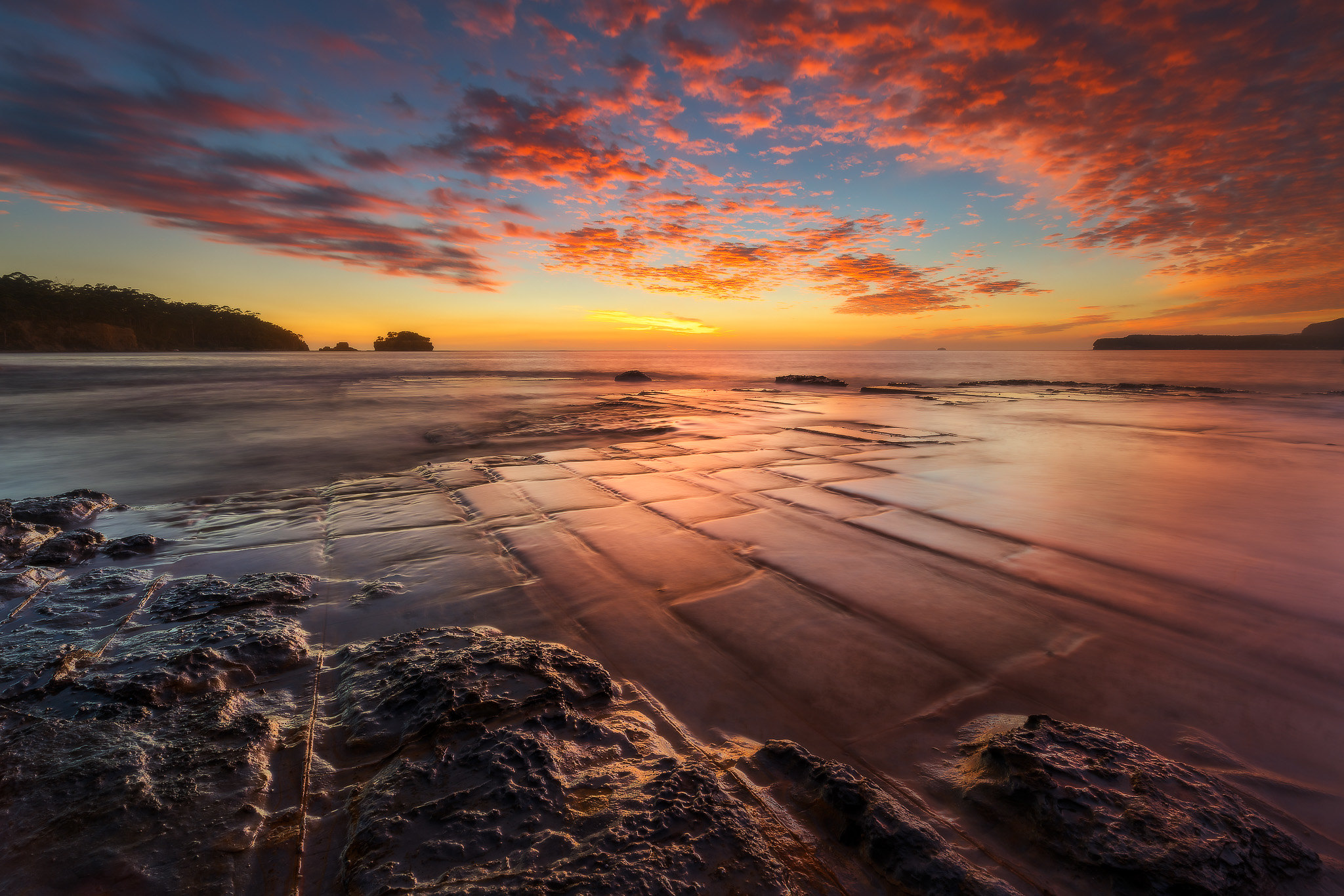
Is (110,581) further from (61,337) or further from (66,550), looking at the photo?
(61,337)

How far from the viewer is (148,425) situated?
9.75 m

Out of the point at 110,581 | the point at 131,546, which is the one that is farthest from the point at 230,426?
the point at 110,581

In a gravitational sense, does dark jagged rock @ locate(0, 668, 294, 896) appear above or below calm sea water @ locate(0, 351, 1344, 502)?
above

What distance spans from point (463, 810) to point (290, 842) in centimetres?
44

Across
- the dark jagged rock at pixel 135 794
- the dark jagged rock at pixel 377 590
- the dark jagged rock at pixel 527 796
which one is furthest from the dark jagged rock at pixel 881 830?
the dark jagged rock at pixel 377 590

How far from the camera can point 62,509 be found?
4004mm

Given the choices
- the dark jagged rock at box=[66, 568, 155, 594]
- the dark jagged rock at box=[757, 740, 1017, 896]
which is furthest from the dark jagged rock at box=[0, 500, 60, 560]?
the dark jagged rock at box=[757, 740, 1017, 896]

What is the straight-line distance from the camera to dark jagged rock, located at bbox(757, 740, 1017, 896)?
1.26 metres

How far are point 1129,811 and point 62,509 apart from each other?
21.3 feet

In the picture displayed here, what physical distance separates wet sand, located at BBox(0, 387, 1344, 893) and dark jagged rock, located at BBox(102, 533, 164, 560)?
94 mm

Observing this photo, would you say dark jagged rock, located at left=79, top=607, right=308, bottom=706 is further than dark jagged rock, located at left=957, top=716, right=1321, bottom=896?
A: Yes

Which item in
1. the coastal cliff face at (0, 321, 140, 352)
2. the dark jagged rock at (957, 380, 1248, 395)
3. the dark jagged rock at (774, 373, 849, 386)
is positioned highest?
the dark jagged rock at (957, 380, 1248, 395)

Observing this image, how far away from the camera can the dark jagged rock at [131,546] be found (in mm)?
3293

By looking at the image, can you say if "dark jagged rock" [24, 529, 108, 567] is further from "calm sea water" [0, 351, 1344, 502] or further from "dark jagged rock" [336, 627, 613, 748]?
"dark jagged rock" [336, 627, 613, 748]
